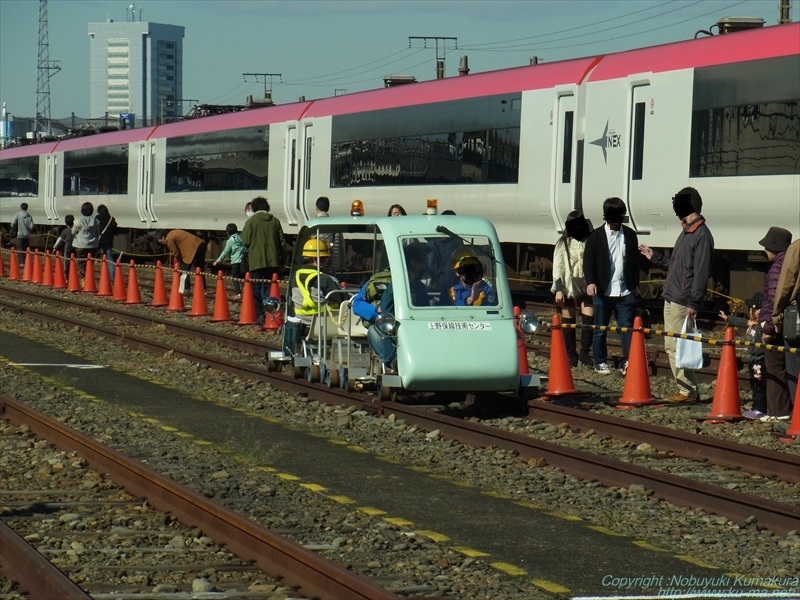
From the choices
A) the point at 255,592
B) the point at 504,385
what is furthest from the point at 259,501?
the point at 504,385

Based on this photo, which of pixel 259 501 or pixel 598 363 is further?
pixel 598 363

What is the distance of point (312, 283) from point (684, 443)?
4545 mm

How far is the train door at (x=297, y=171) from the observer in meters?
32.5

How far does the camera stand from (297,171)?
108 feet

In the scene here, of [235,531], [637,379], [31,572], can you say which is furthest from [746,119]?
[31,572]

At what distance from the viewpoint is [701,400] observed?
14219 millimetres

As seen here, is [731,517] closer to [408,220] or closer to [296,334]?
[408,220]

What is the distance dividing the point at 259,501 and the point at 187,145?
31.1 meters

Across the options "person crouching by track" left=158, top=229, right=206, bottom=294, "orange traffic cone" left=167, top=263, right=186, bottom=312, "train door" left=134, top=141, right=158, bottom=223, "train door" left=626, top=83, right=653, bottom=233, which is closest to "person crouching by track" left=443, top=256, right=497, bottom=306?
"train door" left=626, top=83, right=653, bottom=233

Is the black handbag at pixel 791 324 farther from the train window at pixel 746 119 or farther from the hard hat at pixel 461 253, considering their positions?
the train window at pixel 746 119

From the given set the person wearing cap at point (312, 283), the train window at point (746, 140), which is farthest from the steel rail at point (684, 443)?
the train window at point (746, 140)

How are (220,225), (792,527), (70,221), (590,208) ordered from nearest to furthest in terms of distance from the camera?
(792,527), (590,208), (70,221), (220,225)

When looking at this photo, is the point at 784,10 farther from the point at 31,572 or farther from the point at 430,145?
the point at 31,572

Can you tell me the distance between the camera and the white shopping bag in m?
13.3
